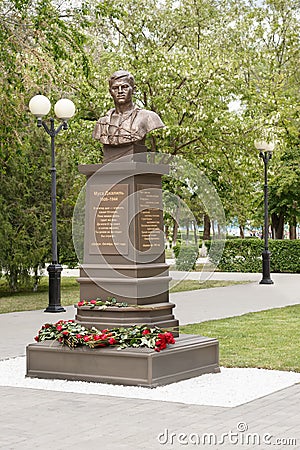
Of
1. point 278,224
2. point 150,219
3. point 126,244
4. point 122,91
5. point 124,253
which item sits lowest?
point 124,253

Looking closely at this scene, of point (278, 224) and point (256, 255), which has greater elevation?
point (278, 224)

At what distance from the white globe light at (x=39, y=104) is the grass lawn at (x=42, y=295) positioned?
173 inches

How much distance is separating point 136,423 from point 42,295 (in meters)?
15.4

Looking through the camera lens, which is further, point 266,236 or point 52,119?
point 266,236

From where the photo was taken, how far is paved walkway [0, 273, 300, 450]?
22.2 ft

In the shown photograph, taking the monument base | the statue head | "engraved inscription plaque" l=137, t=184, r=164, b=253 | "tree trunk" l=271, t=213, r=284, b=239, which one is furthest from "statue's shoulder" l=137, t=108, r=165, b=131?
"tree trunk" l=271, t=213, r=284, b=239

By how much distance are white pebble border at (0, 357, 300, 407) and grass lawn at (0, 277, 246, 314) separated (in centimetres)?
885

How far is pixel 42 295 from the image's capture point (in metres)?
22.7

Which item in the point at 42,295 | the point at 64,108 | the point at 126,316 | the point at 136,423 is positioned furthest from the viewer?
the point at 42,295

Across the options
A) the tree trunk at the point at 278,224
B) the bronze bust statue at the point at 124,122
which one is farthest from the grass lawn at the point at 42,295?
the tree trunk at the point at 278,224

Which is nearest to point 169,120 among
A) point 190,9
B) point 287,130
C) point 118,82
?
point 190,9

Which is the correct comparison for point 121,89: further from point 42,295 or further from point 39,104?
point 42,295

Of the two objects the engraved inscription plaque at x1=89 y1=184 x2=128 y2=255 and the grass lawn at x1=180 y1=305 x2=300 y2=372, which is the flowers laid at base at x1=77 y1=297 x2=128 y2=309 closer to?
the engraved inscription plaque at x1=89 y1=184 x2=128 y2=255

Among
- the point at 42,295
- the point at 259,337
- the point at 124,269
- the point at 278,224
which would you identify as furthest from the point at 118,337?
the point at 278,224
